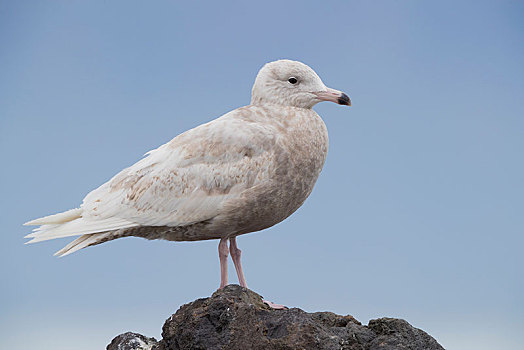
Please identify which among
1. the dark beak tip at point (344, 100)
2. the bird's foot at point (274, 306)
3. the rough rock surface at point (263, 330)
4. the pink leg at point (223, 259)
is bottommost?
the rough rock surface at point (263, 330)

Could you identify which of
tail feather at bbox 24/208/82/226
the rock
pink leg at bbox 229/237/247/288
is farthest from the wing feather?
the rock

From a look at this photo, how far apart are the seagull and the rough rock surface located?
678mm

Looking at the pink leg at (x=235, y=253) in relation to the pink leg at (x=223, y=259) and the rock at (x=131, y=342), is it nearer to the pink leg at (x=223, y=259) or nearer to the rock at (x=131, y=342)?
the pink leg at (x=223, y=259)

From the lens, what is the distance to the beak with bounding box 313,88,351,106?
713 centimetres

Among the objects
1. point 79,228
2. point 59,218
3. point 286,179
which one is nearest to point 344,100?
point 286,179

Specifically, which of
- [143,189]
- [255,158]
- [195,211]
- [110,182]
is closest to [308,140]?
[255,158]

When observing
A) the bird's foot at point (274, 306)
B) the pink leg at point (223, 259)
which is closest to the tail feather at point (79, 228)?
the pink leg at point (223, 259)

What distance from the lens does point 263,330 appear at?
5703 mm

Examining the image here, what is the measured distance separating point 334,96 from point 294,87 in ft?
1.48

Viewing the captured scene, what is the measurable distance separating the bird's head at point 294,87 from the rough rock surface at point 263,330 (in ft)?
7.35

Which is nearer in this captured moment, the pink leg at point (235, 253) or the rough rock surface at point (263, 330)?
the rough rock surface at point (263, 330)

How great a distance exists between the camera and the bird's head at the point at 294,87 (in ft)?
23.6

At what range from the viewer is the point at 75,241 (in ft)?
23.0

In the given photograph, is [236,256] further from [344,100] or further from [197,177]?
[344,100]
